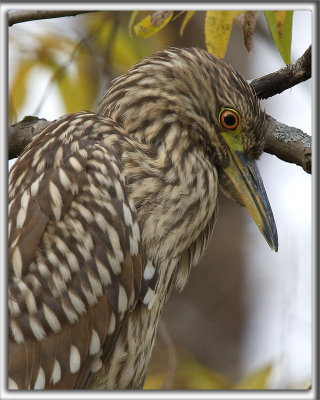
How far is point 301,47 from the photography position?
221 cm

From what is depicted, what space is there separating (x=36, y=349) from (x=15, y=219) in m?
0.35

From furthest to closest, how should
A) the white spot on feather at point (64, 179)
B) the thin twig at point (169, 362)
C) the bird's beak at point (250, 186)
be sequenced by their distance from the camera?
1. the thin twig at point (169, 362)
2. the bird's beak at point (250, 186)
3. the white spot on feather at point (64, 179)

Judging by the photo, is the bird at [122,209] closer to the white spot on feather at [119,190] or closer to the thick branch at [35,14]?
the white spot on feather at [119,190]

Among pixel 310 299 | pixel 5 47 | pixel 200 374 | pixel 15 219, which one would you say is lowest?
pixel 200 374

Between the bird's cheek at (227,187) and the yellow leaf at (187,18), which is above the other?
the yellow leaf at (187,18)

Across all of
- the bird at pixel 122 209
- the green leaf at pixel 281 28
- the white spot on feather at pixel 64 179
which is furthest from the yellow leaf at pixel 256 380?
the green leaf at pixel 281 28

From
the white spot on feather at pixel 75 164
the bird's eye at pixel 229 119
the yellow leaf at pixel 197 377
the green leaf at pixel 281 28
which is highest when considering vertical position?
the green leaf at pixel 281 28

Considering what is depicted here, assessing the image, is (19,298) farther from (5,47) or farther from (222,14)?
(222,14)

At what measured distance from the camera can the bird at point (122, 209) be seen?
6.51ft

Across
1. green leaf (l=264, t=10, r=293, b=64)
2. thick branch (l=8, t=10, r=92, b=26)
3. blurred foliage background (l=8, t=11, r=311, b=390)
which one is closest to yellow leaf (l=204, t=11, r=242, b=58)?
blurred foliage background (l=8, t=11, r=311, b=390)

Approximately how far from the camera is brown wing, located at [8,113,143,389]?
1.97 m

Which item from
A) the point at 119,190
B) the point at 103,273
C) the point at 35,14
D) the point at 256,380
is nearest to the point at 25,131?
the point at 35,14

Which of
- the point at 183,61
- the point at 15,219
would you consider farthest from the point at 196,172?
the point at 15,219

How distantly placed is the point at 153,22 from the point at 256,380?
1066mm
